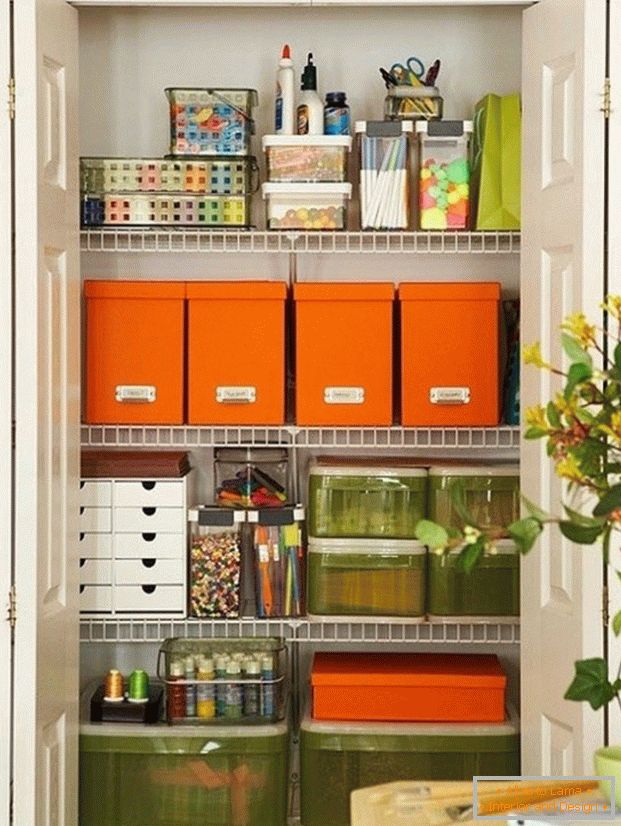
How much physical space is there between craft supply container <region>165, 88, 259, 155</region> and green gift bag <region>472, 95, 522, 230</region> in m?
0.60

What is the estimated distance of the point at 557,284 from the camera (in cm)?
313

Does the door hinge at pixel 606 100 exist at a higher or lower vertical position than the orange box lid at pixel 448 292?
higher

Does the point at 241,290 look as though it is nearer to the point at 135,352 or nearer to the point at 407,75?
the point at 135,352

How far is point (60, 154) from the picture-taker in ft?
10.8

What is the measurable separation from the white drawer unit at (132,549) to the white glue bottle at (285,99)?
93 cm

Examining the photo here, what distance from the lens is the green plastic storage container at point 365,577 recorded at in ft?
12.0

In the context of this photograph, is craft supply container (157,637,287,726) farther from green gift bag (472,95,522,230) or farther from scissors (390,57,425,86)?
scissors (390,57,425,86)

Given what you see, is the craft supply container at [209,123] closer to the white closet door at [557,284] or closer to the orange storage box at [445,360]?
the orange storage box at [445,360]

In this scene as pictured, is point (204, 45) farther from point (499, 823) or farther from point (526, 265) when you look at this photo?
point (499, 823)

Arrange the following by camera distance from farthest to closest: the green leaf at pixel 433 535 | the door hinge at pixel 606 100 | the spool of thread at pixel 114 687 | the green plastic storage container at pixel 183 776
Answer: the spool of thread at pixel 114 687, the green plastic storage container at pixel 183 776, the door hinge at pixel 606 100, the green leaf at pixel 433 535

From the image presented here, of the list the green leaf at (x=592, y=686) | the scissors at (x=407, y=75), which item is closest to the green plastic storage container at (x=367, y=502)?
the scissors at (x=407, y=75)

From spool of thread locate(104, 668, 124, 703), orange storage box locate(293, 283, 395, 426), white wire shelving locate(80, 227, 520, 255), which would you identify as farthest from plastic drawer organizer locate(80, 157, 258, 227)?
spool of thread locate(104, 668, 124, 703)

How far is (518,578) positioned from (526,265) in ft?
2.72

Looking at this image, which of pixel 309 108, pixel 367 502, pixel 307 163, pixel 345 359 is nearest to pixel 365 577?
pixel 367 502
